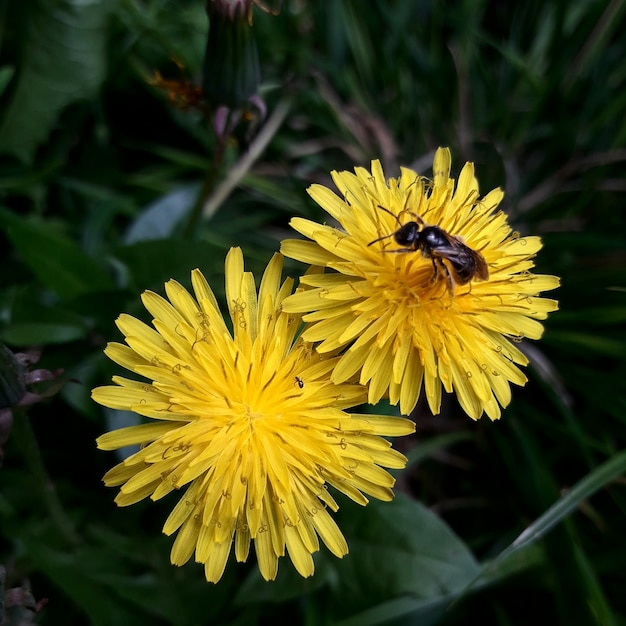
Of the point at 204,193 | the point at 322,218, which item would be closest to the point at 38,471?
the point at 204,193

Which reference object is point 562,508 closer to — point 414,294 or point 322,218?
point 414,294

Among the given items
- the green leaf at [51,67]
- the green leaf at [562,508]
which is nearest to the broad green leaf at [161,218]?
the green leaf at [51,67]

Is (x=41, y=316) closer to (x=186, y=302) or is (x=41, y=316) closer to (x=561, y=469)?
(x=186, y=302)

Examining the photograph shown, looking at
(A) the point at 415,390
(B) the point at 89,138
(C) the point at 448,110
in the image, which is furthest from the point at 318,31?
(A) the point at 415,390

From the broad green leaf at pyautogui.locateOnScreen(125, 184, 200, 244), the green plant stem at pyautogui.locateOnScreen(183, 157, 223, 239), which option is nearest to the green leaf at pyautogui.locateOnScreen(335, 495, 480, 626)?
the green plant stem at pyautogui.locateOnScreen(183, 157, 223, 239)

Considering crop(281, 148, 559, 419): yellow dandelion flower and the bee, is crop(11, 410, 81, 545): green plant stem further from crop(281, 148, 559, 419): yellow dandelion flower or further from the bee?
the bee

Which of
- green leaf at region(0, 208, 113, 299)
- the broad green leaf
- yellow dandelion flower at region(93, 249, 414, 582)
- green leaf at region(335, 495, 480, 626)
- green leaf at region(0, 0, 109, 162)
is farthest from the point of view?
the broad green leaf
